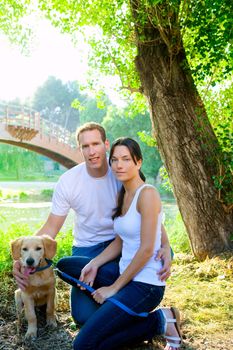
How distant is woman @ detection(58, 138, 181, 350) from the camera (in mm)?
2297

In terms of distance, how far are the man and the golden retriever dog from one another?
0.18 meters

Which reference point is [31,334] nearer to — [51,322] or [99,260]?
[51,322]

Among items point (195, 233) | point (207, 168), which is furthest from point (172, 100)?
point (195, 233)

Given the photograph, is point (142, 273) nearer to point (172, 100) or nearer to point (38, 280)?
point (38, 280)

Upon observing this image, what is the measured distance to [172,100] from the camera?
15.0 feet

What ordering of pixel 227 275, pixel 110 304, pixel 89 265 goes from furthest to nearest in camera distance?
pixel 227 275 → pixel 89 265 → pixel 110 304

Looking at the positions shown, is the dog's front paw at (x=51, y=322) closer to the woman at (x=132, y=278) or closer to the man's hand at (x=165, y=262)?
the woman at (x=132, y=278)

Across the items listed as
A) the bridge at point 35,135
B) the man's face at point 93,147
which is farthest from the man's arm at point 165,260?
the bridge at point 35,135

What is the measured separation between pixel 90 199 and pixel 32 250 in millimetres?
507

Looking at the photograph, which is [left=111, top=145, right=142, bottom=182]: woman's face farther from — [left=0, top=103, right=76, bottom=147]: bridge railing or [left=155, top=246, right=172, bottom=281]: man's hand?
[left=0, top=103, right=76, bottom=147]: bridge railing

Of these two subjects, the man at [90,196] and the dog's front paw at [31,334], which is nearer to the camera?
the dog's front paw at [31,334]

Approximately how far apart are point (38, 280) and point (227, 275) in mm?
1939

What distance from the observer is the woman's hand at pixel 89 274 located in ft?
8.62

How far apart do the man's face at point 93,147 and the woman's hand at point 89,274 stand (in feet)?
2.08
